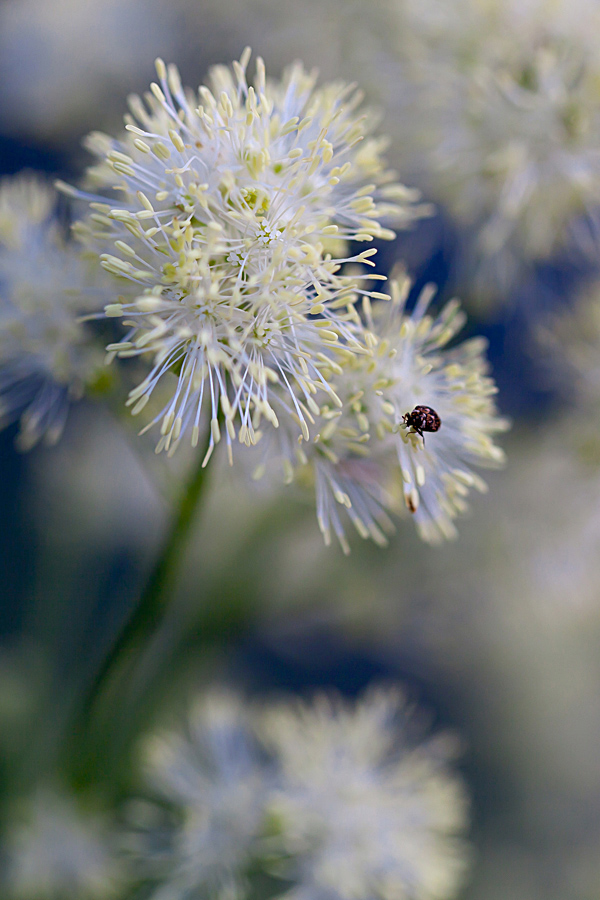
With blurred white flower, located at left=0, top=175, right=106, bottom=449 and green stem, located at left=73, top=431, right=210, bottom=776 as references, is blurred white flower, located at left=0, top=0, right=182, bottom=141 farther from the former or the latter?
green stem, located at left=73, top=431, right=210, bottom=776

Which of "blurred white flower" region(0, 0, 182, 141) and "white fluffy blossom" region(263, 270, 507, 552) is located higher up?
"blurred white flower" region(0, 0, 182, 141)

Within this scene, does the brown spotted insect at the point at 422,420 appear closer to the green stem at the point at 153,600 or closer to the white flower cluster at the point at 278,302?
the white flower cluster at the point at 278,302

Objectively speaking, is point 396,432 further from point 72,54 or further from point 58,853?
point 72,54

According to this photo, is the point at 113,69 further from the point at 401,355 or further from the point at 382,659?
the point at 382,659

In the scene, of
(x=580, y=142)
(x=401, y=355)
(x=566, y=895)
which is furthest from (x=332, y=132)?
(x=566, y=895)

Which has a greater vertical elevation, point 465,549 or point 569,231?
point 569,231

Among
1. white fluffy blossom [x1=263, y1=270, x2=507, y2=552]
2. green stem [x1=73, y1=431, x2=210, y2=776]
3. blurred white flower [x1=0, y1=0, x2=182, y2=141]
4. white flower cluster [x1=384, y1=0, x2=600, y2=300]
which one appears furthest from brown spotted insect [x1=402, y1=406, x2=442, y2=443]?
blurred white flower [x1=0, y1=0, x2=182, y2=141]
